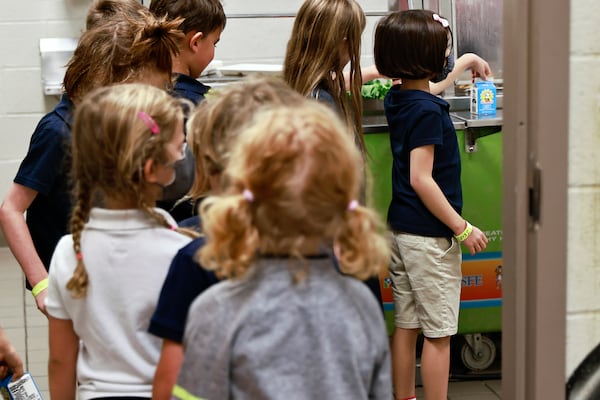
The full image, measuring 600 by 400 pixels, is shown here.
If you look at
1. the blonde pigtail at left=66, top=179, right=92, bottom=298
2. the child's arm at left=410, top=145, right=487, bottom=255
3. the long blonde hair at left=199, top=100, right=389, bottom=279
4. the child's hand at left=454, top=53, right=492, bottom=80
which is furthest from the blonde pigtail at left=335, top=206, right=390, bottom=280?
the child's hand at left=454, top=53, right=492, bottom=80

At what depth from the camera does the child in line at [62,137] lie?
242cm

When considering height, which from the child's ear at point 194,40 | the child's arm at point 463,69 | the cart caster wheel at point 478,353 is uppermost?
the child's ear at point 194,40

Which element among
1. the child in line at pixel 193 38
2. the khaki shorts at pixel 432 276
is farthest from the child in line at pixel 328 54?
the khaki shorts at pixel 432 276

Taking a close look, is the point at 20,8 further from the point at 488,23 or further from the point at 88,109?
the point at 88,109

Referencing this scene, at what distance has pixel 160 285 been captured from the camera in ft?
6.09

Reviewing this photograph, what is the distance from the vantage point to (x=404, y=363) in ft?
10.6

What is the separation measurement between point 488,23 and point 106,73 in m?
1.94

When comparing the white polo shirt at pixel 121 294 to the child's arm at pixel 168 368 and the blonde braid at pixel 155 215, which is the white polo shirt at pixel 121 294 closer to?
the blonde braid at pixel 155 215

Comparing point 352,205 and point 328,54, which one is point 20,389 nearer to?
point 352,205

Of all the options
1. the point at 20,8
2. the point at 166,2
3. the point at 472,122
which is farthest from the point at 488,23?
the point at 20,8

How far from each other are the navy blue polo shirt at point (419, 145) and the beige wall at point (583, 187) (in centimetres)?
103

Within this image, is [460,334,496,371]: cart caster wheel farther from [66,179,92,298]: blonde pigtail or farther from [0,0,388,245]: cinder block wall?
[0,0,388,245]: cinder block wall

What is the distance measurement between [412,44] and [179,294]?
1549 millimetres

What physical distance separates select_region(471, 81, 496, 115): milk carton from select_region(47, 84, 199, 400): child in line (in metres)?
1.78
